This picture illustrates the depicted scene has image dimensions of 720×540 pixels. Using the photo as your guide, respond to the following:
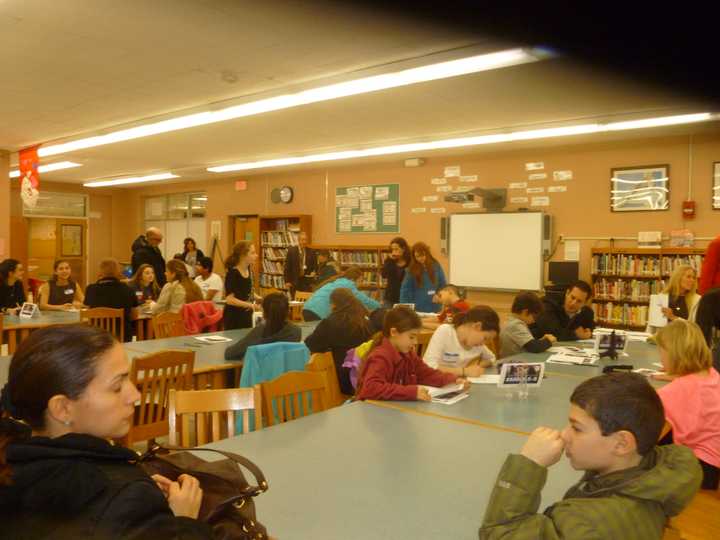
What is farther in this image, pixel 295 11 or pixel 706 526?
pixel 295 11

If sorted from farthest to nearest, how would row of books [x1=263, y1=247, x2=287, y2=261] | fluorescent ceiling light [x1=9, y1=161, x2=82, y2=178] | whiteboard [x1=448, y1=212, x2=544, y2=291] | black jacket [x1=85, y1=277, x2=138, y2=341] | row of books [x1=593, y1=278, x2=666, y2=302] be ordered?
row of books [x1=263, y1=247, x2=287, y2=261], fluorescent ceiling light [x1=9, y1=161, x2=82, y2=178], whiteboard [x1=448, y1=212, x2=544, y2=291], row of books [x1=593, y1=278, x2=666, y2=302], black jacket [x1=85, y1=277, x2=138, y2=341]

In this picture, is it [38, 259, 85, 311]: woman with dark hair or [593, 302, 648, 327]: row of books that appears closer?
[38, 259, 85, 311]: woman with dark hair

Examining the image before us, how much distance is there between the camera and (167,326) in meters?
5.30


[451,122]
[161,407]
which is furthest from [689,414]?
[451,122]

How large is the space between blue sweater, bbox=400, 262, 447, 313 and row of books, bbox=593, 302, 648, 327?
2244 millimetres

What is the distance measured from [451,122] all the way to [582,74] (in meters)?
2.07

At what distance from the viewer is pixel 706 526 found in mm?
2531

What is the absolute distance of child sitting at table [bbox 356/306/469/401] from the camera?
2908 millimetres

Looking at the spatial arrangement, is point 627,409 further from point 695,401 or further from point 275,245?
point 275,245

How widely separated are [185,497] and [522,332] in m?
3.62

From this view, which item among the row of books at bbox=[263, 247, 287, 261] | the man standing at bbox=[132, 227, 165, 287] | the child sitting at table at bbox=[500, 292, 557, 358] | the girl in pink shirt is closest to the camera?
the girl in pink shirt

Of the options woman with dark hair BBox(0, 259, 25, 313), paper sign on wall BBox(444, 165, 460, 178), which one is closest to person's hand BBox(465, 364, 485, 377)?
woman with dark hair BBox(0, 259, 25, 313)

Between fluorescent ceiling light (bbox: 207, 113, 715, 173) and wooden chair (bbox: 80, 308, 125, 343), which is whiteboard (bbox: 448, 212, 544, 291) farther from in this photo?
wooden chair (bbox: 80, 308, 125, 343)

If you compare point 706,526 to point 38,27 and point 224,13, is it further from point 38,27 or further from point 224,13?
point 38,27
